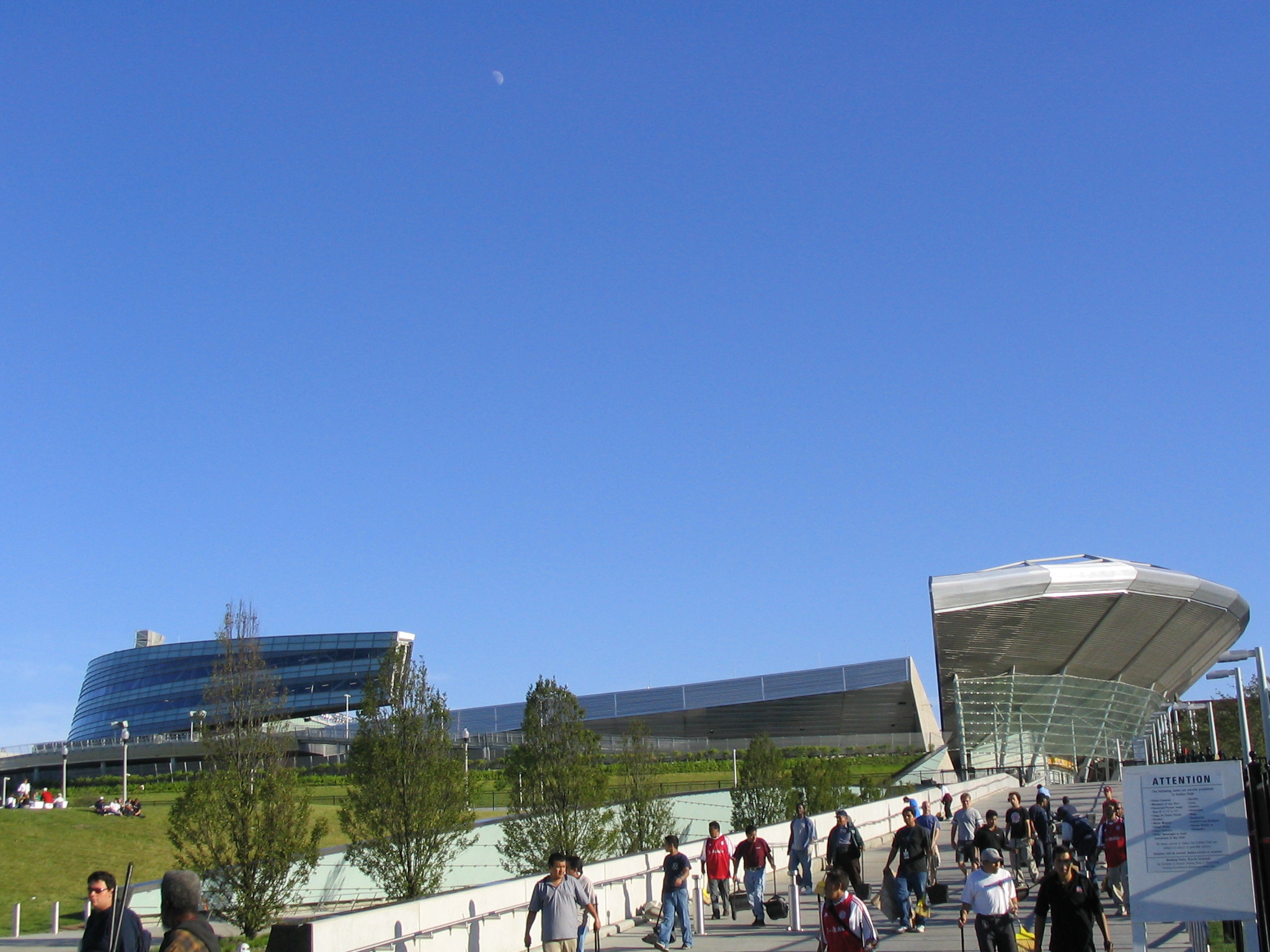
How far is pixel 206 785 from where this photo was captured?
20.2m

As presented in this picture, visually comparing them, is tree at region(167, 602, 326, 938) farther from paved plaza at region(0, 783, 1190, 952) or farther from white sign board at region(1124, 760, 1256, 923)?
white sign board at region(1124, 760, 1256, 923)

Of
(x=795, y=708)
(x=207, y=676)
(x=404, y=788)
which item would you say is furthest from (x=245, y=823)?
(x=207, y=676)

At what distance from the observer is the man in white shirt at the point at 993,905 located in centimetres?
1085

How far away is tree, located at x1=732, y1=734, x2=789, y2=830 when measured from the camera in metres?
31.7

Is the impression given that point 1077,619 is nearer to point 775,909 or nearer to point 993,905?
point 775,909

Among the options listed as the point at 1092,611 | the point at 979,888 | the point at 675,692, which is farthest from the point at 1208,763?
the point at 675,692

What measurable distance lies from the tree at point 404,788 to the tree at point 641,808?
5875 mm

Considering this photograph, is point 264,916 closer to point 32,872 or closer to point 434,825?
point 434,825

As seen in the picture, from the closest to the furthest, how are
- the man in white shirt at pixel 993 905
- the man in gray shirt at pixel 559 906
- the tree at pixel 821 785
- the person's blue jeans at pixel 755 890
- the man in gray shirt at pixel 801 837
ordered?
the man in white shirt at pixel 993 905 < the man in gray shirt at pixel 559 906 < the person's blue jeans at pixel 755 890 < the man in gray shirt at pixel 801 837 < the tree at pixel 821 785

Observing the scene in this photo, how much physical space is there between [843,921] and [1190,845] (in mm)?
2657

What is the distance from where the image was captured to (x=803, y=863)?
57.2 ft

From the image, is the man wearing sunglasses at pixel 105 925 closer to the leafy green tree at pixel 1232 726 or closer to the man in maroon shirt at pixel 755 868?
the man in maroon shirt at pixel 755 868

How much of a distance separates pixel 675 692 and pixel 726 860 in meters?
58.9

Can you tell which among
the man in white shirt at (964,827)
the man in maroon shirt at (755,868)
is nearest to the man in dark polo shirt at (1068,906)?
the man in maroon shirt at (755,868)
